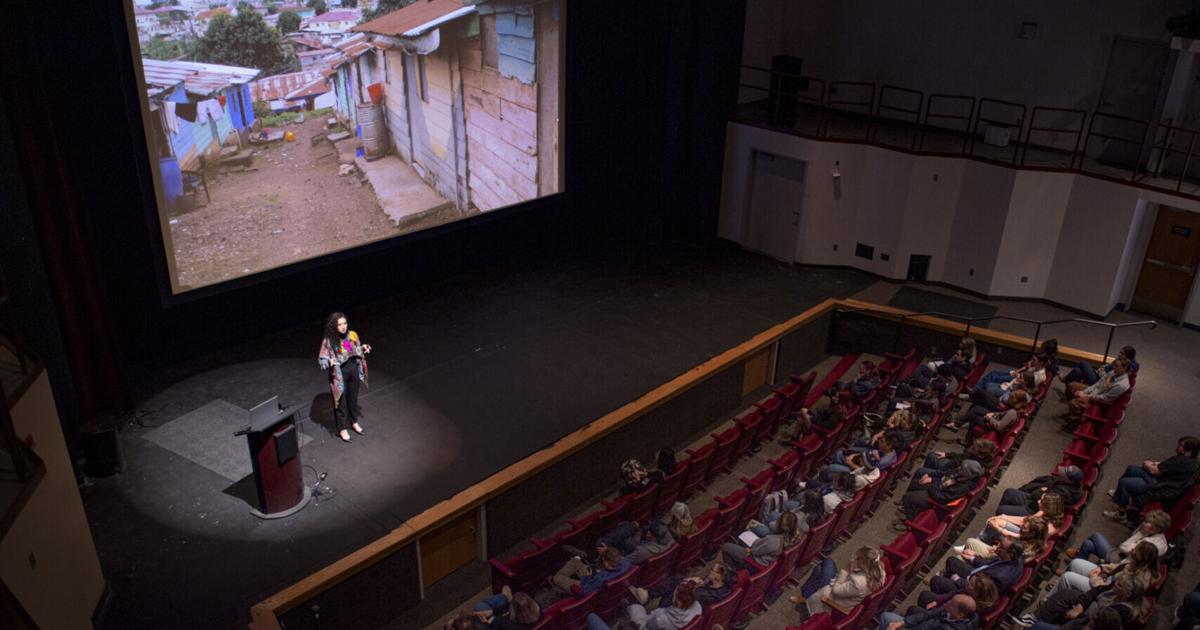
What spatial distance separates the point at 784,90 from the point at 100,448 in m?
9.04

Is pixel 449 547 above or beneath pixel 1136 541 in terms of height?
beneath

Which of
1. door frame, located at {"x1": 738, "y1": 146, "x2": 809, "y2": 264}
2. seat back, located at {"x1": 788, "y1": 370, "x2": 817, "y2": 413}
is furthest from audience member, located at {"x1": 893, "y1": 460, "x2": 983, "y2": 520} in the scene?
door frame, located at {"x1": 738, "y1": 146, "x2": 809, "y2": 264}

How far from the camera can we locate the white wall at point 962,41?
11023 millimetres

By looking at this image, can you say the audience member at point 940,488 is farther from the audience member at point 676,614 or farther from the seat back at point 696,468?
the audience member at point 676,614

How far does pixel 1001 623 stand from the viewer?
6.31 m

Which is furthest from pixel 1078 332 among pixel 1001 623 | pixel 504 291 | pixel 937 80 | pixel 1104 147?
pixel 504 291

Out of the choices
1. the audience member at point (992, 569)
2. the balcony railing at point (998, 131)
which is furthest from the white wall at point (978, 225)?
the audience member at point (992, 569)

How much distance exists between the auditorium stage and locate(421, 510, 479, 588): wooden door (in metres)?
0.29

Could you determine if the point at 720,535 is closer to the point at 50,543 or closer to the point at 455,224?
the point at 50,543

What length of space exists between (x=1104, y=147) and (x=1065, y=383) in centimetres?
381

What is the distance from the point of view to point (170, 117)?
816 cm

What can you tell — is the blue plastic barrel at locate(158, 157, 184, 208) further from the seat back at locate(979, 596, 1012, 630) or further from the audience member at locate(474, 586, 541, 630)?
the seat back at locate(979, 596, 1012, 630)

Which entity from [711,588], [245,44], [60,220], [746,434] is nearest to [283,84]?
[245,44]

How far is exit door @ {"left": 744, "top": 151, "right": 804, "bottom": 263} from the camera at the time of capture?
1202 centimetres
